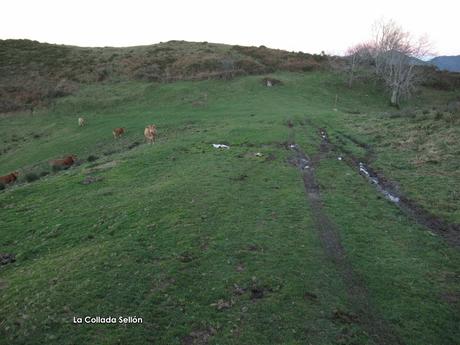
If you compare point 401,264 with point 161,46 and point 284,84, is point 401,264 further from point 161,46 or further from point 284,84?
point 161,46

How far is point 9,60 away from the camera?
7825 centimetres

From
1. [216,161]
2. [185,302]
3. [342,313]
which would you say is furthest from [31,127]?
[342,313]

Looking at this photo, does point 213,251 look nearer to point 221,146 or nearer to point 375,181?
point 375,181

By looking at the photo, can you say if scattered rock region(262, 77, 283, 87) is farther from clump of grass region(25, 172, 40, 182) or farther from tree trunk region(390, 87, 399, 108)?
clump of grass region(25, 172, 40, 182)

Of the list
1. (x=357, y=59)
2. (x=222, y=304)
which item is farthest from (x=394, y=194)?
(x=357, y=59)

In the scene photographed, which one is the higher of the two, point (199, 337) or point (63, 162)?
point (199, 337)

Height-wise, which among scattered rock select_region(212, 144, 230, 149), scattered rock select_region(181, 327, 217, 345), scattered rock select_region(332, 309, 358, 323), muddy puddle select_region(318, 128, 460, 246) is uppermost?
scattered rock select_region(212, 144, 230, 149)

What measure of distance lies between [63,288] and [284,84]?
183 ft

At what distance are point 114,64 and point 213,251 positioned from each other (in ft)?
227

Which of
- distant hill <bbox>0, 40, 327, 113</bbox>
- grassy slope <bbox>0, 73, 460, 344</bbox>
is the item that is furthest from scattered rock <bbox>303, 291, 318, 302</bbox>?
distant hill <bbox>0, 40, 327, 113</bbox>

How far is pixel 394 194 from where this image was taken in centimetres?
2239

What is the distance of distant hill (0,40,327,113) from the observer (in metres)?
65.9

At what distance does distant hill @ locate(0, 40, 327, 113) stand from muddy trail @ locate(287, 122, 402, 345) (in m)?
47.4

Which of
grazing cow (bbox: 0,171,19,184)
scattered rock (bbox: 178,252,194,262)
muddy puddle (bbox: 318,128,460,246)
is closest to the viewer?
scattered rock (bbox: 178,252,194,262)
